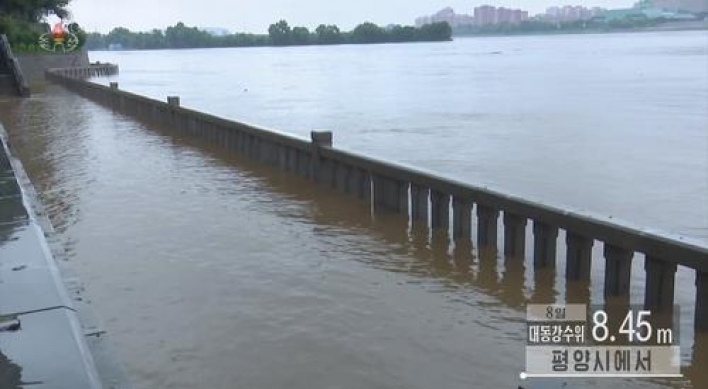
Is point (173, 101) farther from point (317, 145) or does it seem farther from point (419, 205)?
point (419, 205)

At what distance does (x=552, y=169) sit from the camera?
1788 cm

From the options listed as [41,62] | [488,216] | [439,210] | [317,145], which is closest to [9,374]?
[488,216]

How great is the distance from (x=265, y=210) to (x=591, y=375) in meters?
7.21

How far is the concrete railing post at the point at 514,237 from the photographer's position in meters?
8.99

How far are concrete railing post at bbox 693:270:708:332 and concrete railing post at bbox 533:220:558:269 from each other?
1866 mm

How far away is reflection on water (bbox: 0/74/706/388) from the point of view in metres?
6.22

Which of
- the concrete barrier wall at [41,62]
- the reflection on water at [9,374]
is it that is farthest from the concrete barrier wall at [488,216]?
the concrete barrier wall at [41,62]

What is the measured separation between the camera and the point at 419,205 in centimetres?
1084

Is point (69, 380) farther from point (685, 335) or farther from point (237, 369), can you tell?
point (685, 335)

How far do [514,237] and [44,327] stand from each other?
5639mm

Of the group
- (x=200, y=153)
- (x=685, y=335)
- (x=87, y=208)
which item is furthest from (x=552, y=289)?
(x=200, y=153)

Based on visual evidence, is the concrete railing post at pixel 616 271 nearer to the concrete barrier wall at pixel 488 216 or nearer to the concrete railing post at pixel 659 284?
the concrete barrier wall at pixel 488 216

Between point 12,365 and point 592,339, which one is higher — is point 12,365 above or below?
above

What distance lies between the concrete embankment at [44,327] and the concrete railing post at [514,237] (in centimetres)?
480
